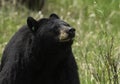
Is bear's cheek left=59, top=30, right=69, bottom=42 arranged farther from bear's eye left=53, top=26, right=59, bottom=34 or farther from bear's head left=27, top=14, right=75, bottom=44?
bear's eye left=53, top=26, right=59, bottom=34

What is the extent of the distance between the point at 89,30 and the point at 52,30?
5.59 metres

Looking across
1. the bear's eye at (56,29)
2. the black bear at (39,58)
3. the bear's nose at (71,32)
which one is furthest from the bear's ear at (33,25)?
the bear's nose at (71,32)

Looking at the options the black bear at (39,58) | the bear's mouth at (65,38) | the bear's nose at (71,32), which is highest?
the bear's nose at (71,32)

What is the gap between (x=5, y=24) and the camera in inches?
520

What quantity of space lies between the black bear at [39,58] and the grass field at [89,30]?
55cm

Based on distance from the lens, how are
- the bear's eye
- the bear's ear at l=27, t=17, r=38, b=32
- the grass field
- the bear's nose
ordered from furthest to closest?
the grass field
the bear's ear at l=27, t=17, r=38, b=32
the bear's eye
the bear's nose

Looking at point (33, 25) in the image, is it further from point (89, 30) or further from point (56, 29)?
point (89, 30)

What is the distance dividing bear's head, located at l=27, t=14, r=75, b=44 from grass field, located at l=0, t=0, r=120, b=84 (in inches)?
20.6

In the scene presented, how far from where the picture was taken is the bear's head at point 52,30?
723 centimetres

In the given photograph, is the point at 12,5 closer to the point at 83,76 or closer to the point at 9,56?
the point at 83,76

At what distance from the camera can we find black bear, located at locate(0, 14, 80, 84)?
7516 mm

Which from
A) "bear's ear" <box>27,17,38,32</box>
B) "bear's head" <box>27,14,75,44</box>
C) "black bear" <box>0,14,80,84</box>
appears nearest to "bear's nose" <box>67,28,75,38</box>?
"bear's head" <box>27,14,75,44</box>

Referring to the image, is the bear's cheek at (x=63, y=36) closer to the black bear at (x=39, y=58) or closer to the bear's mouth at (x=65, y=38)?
the bear's mouth at (x=65, y=38)

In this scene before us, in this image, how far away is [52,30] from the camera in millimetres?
7484
